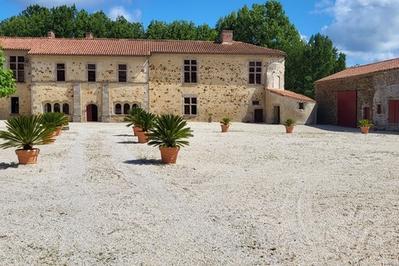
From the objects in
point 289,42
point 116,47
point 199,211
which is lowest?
point 199,211

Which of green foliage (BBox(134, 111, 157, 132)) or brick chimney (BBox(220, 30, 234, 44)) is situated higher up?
brick chimney (BBox(220, 30, 234, 44))

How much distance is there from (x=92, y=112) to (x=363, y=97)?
2003cm

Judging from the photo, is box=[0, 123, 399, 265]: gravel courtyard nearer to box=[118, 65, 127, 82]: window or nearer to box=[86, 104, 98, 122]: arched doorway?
box=[86, 104, 98, 122]: arched doorway

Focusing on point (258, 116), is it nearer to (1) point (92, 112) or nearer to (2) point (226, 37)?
(2) point (226, 37)

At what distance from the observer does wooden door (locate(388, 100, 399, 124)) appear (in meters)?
26.6

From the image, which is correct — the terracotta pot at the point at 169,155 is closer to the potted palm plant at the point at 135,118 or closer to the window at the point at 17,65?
the potted palm plant at the point at 135,118

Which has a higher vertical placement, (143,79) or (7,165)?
(143,79)

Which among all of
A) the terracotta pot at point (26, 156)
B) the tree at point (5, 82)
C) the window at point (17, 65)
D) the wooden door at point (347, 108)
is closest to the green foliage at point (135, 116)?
the terracotta pot at point (26, 156)

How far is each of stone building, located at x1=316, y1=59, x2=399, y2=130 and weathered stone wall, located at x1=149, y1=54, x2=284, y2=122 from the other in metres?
4.98

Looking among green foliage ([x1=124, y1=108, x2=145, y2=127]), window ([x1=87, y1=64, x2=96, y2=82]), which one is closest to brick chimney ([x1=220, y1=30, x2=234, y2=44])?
window ([x1=87, y1=64, x2=96, y2=82])

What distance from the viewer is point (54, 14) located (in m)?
51.9

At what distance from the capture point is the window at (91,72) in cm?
3494

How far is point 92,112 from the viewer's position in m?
35.4

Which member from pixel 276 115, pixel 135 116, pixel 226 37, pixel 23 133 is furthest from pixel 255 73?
pixel 23 133
